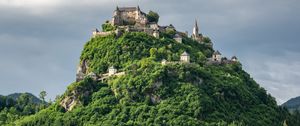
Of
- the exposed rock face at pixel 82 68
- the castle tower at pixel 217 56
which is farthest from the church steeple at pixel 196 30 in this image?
the exposed rock face at pixel 82 68

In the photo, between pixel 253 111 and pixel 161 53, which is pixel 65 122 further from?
pixel 253 111

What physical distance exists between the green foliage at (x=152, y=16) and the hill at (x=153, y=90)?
803cm

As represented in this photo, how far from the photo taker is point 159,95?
136 metres

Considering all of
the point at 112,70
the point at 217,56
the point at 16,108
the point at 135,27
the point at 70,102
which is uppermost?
the point at 135,27

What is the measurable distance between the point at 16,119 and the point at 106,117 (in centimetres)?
2975

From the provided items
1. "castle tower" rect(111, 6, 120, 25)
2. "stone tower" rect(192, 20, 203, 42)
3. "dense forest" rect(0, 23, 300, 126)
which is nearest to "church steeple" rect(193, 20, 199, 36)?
"stone tower" rect(192, 20, 203, 42)

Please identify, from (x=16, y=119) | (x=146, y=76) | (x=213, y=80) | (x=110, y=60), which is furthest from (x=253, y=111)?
(x=16, y=119)

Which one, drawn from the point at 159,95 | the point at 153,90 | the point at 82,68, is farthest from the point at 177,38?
the point at 159,95

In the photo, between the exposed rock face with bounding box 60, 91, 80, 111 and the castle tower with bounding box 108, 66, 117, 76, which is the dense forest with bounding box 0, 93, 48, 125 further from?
the castle tower with bounding box 108, 66, 117, 76

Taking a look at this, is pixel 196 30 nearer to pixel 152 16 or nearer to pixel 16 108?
pixel 152 16

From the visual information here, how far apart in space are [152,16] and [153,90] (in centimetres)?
3502

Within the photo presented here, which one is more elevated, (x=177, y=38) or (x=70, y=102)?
(x=177, y=38)

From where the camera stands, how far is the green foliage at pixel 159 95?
13150cm

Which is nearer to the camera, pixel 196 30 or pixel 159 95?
pixel 159 95
